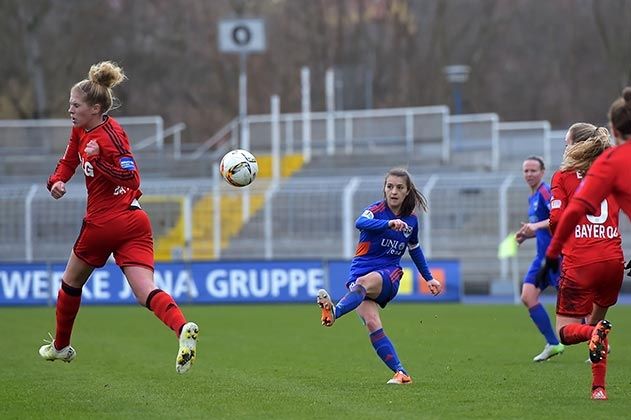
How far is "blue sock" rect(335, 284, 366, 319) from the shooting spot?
10297 millimetres

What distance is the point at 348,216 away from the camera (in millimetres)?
26438

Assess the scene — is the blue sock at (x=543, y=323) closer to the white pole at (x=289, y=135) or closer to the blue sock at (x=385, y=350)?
the blue sock at (x=385, y=350)

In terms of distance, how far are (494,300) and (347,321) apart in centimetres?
680

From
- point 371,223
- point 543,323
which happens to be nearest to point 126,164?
point 371,223

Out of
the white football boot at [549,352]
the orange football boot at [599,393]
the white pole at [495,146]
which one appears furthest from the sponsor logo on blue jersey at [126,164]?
the white pole at [495,146]

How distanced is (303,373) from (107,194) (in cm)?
293

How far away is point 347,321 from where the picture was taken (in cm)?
2012

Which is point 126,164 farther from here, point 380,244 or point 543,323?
point 543,323

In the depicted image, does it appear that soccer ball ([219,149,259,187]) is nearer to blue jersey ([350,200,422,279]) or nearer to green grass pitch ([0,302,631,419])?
blue jersey ([350,200,422,279])

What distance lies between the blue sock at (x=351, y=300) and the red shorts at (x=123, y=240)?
1535mm

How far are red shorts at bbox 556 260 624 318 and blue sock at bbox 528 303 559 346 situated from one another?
3.67 meters

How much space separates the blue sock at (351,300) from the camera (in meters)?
10.3

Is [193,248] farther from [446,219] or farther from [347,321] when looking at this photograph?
[347,321]

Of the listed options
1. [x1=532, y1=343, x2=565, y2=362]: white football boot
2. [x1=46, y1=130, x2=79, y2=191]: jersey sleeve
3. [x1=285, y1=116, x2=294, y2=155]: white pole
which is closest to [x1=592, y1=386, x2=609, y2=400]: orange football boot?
[x1=532, y1=343, x2=565, y2=362]: white football boot
